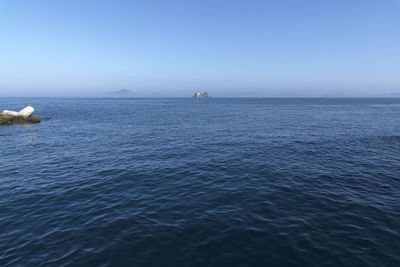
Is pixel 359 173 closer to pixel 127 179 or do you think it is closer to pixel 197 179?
pixel 197 179

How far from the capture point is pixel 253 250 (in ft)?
34.0

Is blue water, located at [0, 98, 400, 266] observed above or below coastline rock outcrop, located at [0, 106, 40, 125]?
Answer: below

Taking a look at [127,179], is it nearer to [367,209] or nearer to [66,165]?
[66,165]

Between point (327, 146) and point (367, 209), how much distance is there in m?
19.4

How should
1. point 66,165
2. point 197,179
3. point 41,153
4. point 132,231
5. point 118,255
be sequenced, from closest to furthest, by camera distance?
point 118,255 < point 132,231 < point 197,179 < point 66,165 < point 41,153

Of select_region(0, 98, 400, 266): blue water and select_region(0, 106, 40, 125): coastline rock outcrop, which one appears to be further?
select_region(0, 106, 40, 125): coastline rock outcrop

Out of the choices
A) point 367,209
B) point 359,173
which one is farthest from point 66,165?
point 359,173

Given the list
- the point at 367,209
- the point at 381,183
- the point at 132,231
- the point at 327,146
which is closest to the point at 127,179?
the point at 132,231

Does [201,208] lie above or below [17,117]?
below

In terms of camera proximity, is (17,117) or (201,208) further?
(17,117)

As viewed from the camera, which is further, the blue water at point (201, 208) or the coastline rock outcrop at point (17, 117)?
the coastline rock outcrop at point (17, 117)

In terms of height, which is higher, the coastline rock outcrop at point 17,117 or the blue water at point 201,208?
the coastline rock outcrop at point 17,117

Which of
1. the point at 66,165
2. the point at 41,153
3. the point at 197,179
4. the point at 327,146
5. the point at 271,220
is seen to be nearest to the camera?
the point at 271,220

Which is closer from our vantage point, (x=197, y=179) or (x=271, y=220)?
(x=271, y=220)
